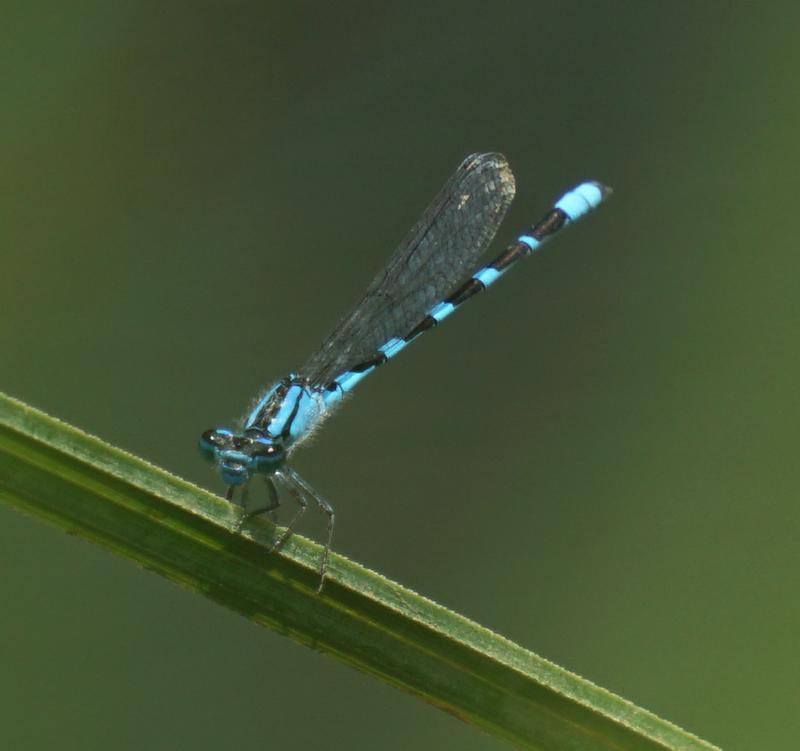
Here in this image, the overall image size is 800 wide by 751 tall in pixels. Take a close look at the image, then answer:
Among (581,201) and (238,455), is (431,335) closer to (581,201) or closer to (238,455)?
(581,201)

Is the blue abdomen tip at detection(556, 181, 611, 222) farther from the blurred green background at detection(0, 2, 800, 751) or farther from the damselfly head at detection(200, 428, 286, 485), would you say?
the damselfly head at detection(200, 428, 286, 485)

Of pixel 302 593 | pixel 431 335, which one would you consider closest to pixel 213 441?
pixel 302 593

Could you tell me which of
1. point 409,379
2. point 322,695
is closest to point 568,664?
point 322,695

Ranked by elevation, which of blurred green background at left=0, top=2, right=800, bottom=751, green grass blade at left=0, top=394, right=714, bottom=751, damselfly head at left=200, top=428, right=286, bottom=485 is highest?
blurred green background at left=0, top=2, right=800, bottom=751

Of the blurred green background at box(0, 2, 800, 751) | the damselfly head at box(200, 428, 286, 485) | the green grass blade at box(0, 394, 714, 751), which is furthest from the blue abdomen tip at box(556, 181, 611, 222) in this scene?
the green grass blade at box(0, 394, 714, 751)

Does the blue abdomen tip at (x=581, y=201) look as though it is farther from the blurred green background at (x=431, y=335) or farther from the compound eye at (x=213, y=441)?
the compound eye at (x=213, y=441)
